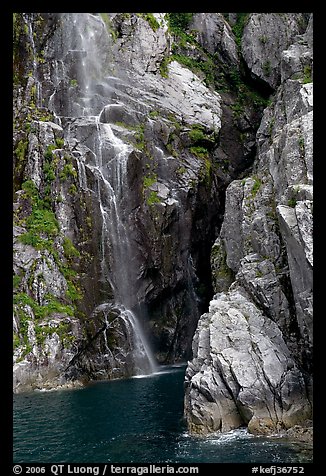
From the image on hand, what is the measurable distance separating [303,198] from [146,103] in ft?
84.9

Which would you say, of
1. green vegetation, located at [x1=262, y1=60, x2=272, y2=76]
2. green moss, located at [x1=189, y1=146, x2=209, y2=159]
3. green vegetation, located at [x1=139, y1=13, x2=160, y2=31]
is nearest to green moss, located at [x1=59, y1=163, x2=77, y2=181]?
green moss, located at [x1=189, y1=146, x2=209, y2=159]

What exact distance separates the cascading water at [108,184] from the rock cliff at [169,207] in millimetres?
111

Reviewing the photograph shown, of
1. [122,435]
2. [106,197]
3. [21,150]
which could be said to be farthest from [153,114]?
[122,435]

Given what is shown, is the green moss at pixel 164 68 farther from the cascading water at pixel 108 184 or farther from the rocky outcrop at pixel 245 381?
the rocky outcrop at pixel 245 381

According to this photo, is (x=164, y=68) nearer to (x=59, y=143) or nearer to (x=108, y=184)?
(x=59, y=143)

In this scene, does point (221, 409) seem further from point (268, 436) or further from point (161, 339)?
point (161, 339)

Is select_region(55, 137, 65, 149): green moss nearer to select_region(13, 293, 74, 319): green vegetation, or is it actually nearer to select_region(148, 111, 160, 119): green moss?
select_region(148, 111, 160, 119): green moss

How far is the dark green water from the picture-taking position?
1636cm

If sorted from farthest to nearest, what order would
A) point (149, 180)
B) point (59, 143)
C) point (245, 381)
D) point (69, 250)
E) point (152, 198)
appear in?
point (149, 180)
point (152, 198)
point (59, 143)
point (69, 250)
point (245, 381)

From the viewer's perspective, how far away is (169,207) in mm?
→ 38812

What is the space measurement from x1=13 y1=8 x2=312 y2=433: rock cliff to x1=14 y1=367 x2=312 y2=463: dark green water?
1669mm

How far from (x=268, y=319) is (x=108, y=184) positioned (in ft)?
64.6

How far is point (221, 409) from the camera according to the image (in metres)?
19.5
